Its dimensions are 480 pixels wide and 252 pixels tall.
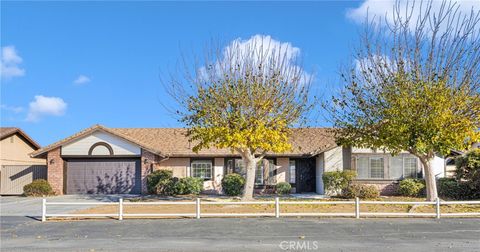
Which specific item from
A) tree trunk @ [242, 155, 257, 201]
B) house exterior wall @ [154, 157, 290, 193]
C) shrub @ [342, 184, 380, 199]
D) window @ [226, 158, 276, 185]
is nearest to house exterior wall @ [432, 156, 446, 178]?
shrub @ [342, 184, 380, 199]

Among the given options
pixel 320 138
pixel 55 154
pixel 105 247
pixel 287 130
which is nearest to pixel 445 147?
pixel 287 130

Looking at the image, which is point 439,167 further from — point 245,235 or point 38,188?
point 38,188

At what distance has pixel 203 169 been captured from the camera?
30031 mm

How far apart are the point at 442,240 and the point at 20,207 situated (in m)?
17.4

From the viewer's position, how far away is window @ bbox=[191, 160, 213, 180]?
30.0 metres

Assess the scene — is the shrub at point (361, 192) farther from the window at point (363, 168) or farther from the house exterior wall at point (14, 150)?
the house exterior wall at point (14, 150)

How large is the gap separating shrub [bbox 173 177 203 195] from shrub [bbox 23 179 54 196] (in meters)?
7.13

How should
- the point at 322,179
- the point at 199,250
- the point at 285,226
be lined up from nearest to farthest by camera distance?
1. the point at 199,250
2. the point at 285,226
3. the point at 322,179

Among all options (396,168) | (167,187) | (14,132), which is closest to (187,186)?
(167,187)

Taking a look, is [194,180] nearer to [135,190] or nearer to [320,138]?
[135,190]

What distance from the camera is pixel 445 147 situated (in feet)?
66.8

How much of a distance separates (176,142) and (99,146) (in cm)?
469

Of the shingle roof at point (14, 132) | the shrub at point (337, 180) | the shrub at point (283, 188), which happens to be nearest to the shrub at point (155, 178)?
the shrub at point (283, 188)

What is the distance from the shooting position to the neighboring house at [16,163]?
1201 inches
